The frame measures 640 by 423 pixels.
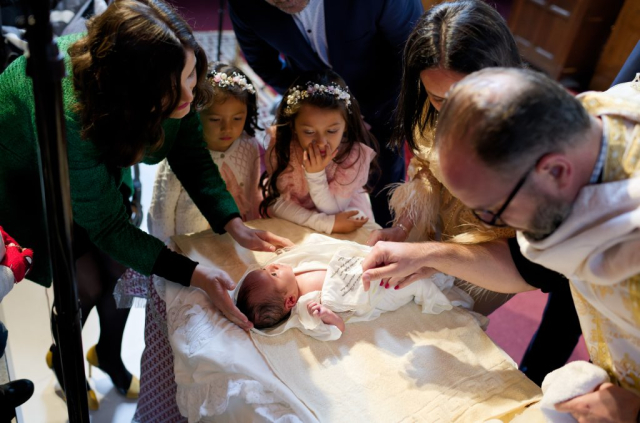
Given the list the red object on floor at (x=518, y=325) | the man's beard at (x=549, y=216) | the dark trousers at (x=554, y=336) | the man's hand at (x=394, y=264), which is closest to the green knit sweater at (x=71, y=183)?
Answer: the man's hand at (x=394, y=264)

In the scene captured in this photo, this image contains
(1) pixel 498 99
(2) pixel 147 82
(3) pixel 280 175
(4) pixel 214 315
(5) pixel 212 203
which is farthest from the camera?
(3) pixel 280 175

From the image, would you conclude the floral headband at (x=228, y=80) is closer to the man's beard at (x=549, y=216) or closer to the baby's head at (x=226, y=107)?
the baby's head at (x=226, y=107)

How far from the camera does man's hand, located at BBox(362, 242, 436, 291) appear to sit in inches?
57.1

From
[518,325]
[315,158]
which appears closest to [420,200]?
[315,158]

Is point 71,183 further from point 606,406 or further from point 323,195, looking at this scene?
point 606,406

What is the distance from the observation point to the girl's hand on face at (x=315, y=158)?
76.4 inches

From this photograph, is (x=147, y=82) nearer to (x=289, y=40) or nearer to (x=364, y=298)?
(x=364, y=298)

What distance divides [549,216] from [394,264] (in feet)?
1.99

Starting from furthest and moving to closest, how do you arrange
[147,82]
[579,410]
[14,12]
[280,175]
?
[14,12] → [280,175] → [147,82] → [579,410]

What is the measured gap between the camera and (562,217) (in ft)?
2.92

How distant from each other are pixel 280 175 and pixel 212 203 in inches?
12.8

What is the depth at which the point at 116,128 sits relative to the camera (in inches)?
52.3

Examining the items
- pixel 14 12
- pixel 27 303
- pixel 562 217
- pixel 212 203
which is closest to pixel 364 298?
pixel 212 203

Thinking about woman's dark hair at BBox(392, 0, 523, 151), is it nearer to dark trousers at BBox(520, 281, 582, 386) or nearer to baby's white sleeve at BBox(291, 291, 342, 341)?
baby's white sleeve at BBox(291, 291, 342, 341)
